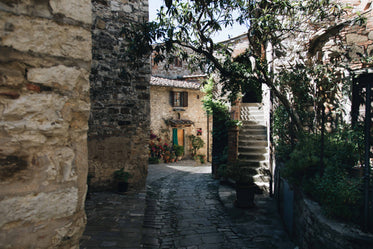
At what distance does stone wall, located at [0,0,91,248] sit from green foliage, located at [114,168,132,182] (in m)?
4.96

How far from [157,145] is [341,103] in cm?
1201

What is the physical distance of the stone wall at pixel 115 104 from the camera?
631cm

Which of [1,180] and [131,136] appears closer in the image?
[1,180]

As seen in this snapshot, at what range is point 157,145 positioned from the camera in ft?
51.7

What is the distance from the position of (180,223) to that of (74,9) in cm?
462

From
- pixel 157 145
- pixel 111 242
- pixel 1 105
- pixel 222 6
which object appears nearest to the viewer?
pixel 1 105

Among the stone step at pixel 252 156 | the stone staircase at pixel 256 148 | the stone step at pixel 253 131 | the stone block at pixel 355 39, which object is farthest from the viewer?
the stone step at pixel 253 131

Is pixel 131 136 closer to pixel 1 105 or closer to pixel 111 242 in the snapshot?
pixel 111 242

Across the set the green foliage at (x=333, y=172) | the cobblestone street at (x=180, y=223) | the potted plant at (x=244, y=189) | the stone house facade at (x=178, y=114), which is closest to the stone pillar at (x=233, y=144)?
the cobblestone street at (x=180, y=223)

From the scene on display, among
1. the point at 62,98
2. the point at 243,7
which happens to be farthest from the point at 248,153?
the point at 62,98

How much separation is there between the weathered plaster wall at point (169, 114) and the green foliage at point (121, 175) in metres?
9.27

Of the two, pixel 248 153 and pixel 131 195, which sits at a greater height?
pixel 248 153

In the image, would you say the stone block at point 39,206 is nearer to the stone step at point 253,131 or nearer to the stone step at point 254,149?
the stone step at point 254,149

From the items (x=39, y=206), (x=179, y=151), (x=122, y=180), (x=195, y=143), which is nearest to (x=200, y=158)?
(x=195, y=143)
